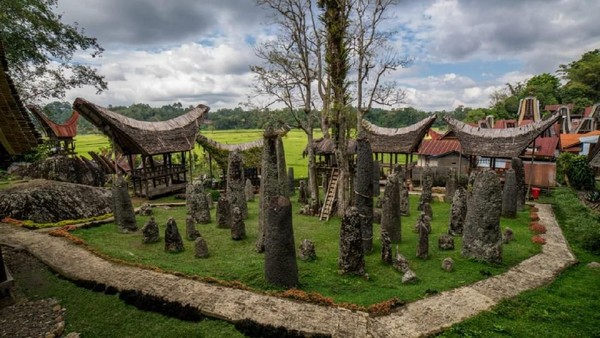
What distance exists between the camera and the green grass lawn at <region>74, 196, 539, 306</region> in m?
9.27

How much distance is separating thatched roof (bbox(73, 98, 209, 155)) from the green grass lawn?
7.20 meters

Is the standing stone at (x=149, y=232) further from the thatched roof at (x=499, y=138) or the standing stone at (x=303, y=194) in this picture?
the thatched roof at (x=499, y=138)

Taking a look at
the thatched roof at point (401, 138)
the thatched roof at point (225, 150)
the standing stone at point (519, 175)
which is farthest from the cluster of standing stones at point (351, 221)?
the thatched roof at point (225, 150)

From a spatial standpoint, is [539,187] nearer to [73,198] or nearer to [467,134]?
[467,134]

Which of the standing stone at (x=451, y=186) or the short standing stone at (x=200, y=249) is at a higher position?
the standing stone at (x=451, y=186)

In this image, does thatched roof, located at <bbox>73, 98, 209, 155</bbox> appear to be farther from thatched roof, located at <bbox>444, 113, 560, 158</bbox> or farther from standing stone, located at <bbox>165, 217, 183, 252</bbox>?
thatched roof, located at <bbox>444, 113, 560, 158</bbox>

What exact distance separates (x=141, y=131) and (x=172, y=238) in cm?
1218

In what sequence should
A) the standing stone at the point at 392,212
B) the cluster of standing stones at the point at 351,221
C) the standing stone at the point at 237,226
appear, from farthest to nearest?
the standing stone at the point at 237,226 → the standing stone at the point at 392,212 → the cluster of standing stones at the point at 351,221

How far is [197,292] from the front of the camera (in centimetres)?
890

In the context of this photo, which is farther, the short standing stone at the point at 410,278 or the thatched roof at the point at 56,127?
the thatched roof at the point at 56,127

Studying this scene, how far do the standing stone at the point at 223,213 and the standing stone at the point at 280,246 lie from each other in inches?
272

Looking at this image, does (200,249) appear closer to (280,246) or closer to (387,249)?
(280,246)

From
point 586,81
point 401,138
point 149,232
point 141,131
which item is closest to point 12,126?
point 149,232

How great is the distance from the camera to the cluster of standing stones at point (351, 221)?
30.0 ft
